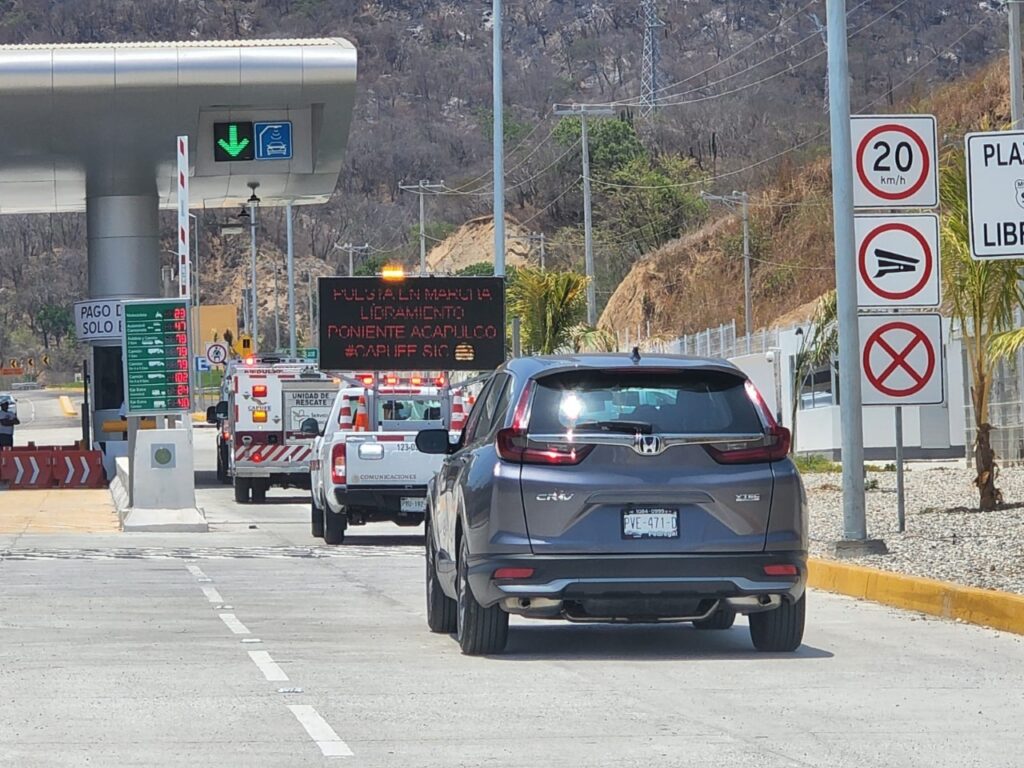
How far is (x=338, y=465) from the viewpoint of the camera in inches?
908

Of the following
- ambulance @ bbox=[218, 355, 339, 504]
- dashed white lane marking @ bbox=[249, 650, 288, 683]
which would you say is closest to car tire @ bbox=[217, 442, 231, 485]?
ambulance @ bbox=[218, 355, 339, 504]

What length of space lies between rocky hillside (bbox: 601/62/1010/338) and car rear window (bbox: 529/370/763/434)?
178 ft

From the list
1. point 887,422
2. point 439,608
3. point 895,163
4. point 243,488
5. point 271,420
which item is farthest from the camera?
point 887,422

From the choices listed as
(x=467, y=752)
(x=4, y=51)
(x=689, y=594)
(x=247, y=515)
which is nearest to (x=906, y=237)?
(x=689, y=594)

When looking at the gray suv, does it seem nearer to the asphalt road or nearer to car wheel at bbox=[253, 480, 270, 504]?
the asphalt road

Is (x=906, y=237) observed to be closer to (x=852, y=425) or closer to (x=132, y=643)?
(x=852, y=425)

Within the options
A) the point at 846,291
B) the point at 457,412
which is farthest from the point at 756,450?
the point at 457,412

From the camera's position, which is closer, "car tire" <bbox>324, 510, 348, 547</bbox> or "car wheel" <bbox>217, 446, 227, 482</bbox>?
"car tire" <bbox>324, 510, 348, 547</bbox>

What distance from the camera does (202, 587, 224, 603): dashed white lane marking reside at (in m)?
15.9

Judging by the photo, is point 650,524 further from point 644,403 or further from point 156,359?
point 156,359

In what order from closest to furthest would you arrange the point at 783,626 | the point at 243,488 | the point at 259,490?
1. the point at 783,626
2. the point at 259,490
3. the point at 243,488

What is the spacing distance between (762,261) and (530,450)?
66911 millimetres

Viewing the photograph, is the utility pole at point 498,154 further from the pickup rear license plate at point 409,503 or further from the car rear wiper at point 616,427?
the car rear wiper at point 616,427

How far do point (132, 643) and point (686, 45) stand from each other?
17781 cm
